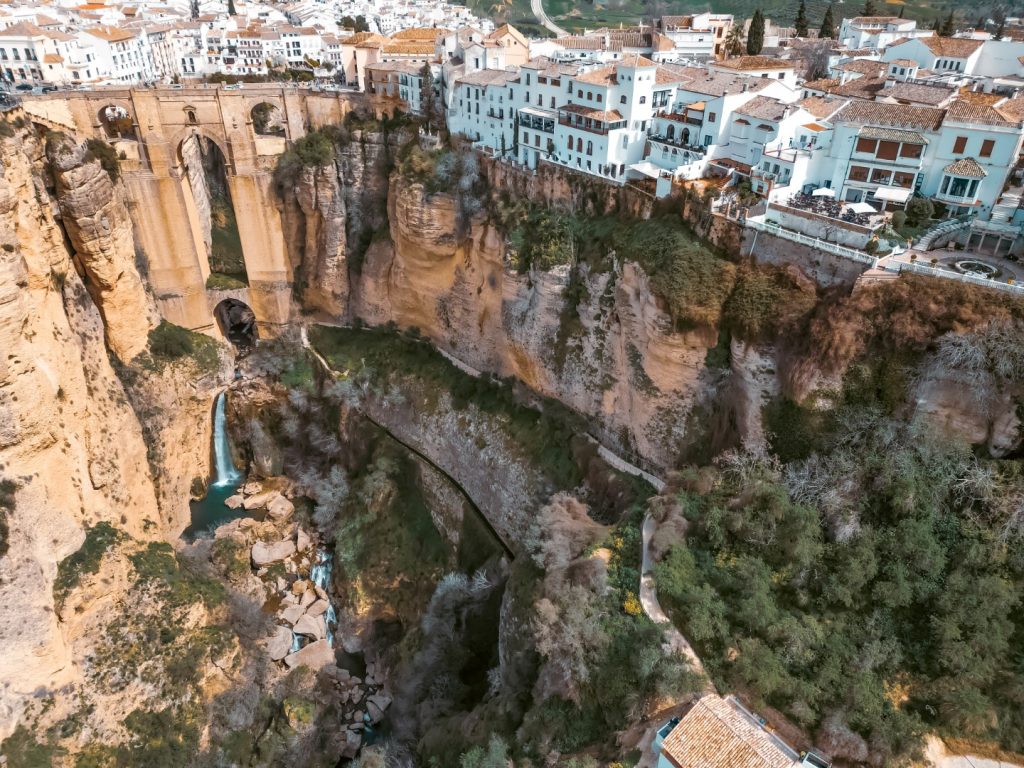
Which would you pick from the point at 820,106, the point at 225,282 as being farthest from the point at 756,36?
the point at 225,282

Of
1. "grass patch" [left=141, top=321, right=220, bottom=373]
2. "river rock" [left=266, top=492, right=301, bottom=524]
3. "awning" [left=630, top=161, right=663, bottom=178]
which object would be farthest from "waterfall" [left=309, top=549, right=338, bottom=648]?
"awning" [left=630, top=161, right=663, bottom=178]

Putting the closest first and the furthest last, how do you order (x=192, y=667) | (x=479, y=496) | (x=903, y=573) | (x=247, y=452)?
1. (x=903, y=573)
2. (x=192, y=667)
3. (x=479, y=496)
4. (x=247, y=452)

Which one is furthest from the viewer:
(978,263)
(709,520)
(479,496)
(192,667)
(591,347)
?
(479,496)

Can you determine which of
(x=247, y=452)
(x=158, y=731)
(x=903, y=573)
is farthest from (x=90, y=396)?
(x=903, y=573)

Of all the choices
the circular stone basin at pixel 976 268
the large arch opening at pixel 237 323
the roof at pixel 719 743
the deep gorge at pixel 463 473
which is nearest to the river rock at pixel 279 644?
the deep gorge at pixel 463 473

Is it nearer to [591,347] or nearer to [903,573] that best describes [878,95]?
[591,347]

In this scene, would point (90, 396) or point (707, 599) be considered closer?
point (707, 599)

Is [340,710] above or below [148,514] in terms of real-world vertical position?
below

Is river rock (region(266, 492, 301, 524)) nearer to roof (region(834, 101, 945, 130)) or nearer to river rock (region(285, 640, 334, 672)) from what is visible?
river rock (region(285, 640, 334, 672))
